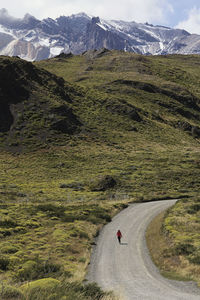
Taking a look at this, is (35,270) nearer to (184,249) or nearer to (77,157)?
(184,249)

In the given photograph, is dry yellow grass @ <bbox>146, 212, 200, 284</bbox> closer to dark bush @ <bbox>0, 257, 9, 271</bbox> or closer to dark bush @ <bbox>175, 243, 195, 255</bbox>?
dark bush @ <bbox>175, 243, 195, 255</bbox>

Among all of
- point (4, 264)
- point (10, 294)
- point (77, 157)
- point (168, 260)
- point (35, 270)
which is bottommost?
point (77, 157)

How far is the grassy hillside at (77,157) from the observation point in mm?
23123

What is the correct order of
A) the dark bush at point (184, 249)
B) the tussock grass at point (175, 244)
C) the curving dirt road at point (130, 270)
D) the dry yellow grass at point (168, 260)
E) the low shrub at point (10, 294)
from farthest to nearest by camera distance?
the dark bush at point (184, 249) < the tussock grass at point (175, 244) < the dry yellow grass at point (168, 260) < the curving dirt road at point (130, 270) < the low shrub at point (10, 294)

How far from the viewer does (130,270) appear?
18.9 metres

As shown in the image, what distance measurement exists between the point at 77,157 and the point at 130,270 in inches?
1955

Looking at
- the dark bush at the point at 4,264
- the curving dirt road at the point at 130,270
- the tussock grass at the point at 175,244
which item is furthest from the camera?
the tussock grass at the point at 175,244

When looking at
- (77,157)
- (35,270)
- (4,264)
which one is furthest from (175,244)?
(77,157)

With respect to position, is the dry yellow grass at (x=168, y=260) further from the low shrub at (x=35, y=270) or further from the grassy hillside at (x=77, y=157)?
the low shrub at (x=35, y=270)

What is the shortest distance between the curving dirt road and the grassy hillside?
120 cm

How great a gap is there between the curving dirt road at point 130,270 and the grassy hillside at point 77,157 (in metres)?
1.20

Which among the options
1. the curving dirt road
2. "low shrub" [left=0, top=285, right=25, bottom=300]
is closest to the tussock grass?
the curving dirt road

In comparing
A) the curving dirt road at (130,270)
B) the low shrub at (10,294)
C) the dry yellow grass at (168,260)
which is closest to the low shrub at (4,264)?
the curving dirt road at (130,270)

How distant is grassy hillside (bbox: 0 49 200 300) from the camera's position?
23.1m
